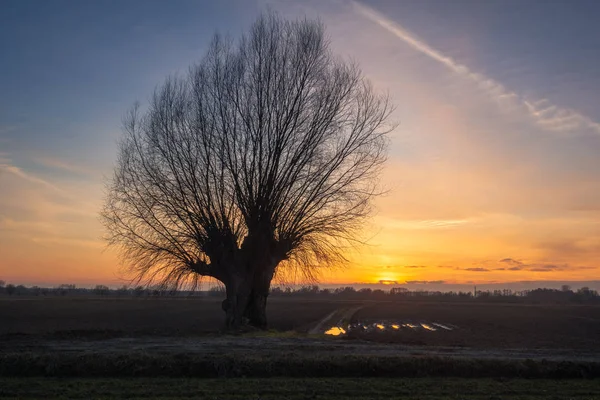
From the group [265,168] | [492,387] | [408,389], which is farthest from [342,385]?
[265,168]

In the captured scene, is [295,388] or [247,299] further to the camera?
[247,299]

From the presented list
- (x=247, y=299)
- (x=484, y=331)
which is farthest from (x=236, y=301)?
(x=484, y=331)

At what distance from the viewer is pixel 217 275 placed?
1138 inches

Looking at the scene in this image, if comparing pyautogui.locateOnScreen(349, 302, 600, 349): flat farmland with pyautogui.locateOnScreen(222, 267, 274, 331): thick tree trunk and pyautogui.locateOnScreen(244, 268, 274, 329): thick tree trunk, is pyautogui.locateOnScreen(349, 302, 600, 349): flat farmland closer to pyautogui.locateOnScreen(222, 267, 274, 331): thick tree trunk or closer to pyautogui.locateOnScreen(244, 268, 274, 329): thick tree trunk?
pyautogui.locateOnScreen(244, 268, 274, 329): thick tree trunk

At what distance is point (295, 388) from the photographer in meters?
12.0

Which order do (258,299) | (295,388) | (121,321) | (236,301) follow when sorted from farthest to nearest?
(121,321) < (258,299) < (236,301) < (295,388)

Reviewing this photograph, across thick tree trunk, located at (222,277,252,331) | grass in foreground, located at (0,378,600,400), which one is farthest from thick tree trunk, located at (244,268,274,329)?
grass in foreground, located at (0,378,600,400)

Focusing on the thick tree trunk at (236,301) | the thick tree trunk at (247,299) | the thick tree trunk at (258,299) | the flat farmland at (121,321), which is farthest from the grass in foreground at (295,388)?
the thick tree trunk at (258,299)

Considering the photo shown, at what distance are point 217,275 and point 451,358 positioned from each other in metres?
16.6

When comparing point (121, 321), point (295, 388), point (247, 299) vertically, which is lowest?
point (121, 321)

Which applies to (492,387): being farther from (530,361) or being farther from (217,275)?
(217,275)

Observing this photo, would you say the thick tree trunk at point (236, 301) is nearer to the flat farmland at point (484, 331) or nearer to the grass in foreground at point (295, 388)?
the flat farmland at point (484, 331)

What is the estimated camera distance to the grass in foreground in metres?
11.2

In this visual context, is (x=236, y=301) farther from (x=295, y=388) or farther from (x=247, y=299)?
(x=295, y=388)
